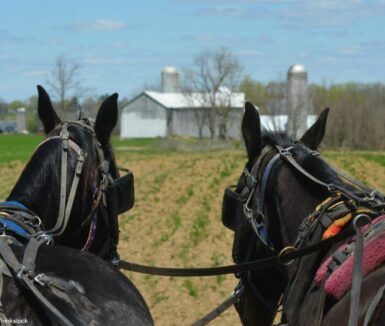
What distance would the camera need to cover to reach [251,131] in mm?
4730

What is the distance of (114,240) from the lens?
4.76 m

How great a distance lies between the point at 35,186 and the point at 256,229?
1346 millimetres

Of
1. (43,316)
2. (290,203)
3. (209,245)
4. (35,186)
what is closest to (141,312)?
(43,316)

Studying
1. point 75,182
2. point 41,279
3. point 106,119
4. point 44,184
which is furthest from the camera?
point 106,119

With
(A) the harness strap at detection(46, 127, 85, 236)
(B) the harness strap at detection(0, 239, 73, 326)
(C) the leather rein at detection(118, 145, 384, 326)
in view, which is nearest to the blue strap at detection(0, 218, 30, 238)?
(A) the harness strap at detection(46, 127, 85, 236)

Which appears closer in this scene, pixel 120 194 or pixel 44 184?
pixel 44 184

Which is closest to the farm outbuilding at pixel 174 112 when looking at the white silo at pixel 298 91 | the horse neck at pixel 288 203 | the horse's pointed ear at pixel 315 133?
the white silo at pixel 298 91

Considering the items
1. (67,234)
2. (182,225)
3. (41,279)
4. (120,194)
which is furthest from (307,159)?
(182,225)

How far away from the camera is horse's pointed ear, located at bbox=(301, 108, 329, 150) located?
491cm

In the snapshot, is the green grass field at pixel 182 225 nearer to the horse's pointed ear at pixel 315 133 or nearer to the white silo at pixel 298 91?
the horse's pointed ear at pixel 315 133

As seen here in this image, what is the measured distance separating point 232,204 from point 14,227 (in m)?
1.66

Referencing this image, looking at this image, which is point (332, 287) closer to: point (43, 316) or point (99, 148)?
point (43, 316)

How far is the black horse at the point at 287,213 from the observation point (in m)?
3.84

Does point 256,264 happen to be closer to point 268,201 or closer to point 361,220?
point 268,201
